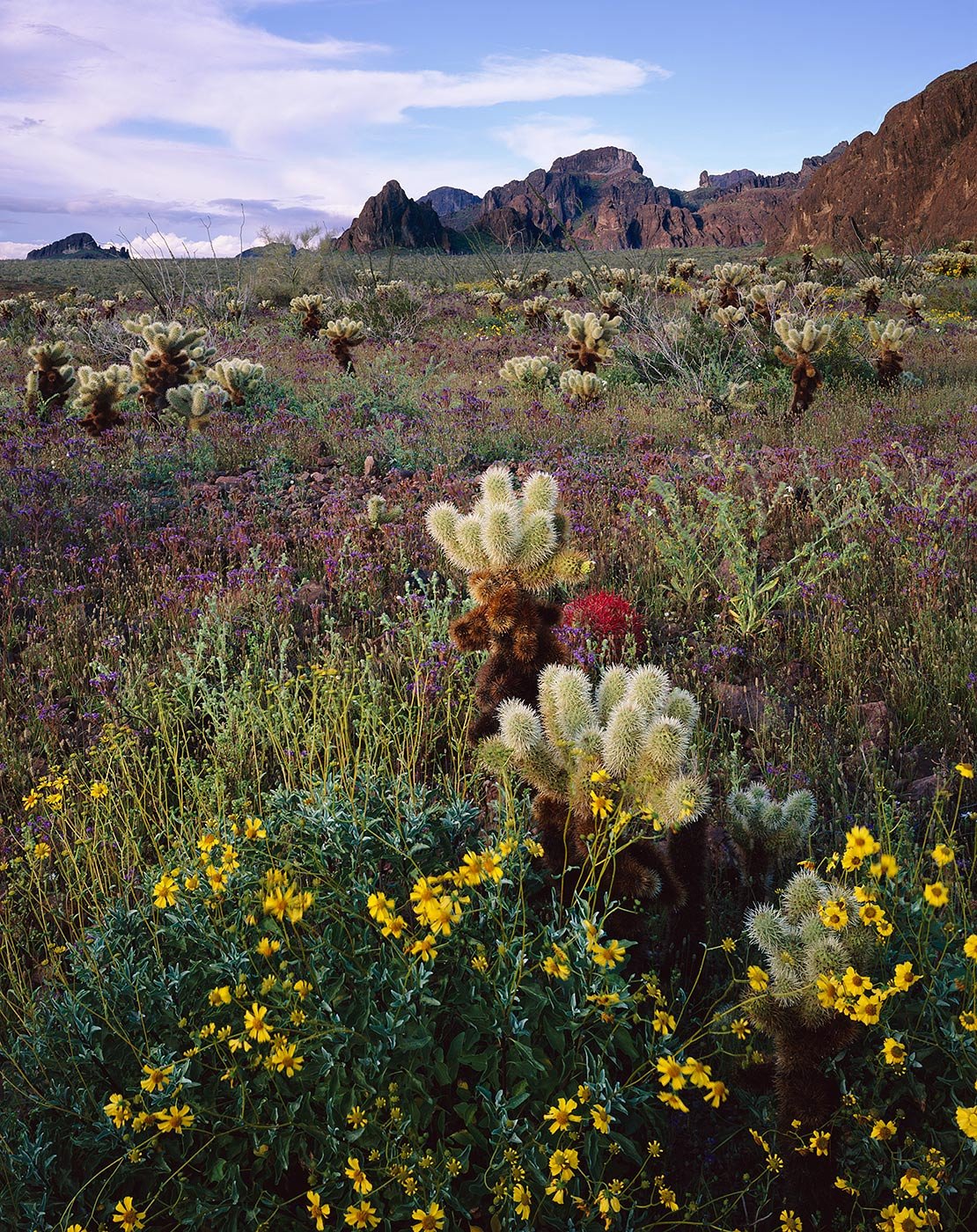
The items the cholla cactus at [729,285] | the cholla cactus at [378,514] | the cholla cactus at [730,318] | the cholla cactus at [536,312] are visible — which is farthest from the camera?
the cholla cactus at [536,312]

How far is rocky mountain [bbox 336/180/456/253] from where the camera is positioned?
293 ft

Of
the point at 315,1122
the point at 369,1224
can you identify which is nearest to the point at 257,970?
the point at 315,1122

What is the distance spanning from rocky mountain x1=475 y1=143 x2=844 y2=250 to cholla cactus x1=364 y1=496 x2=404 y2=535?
A: 89318 millimetres

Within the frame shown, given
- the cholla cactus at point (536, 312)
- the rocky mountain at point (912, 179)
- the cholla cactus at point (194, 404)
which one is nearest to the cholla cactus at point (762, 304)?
the cholla cactus at point (536, 312)

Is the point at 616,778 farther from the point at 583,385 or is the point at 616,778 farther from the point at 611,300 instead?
the point at 611,300

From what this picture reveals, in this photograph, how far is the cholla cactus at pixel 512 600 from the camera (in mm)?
3262

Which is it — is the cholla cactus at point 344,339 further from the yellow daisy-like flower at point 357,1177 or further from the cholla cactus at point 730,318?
the yellow daisy-like flower at point 357,1177

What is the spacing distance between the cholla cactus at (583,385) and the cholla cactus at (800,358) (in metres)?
2.35

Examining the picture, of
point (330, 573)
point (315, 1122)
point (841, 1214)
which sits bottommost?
point (841, 1214)

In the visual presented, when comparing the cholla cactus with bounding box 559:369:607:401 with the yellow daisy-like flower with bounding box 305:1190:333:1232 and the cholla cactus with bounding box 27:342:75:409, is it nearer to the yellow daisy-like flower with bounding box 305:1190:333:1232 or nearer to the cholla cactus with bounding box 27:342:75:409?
the cholla cactus with bounding box 27:342:75:409

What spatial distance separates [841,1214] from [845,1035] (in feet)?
1.32

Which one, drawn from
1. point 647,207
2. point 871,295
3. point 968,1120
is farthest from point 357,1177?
point 647,207

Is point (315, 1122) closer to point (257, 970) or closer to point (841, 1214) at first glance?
point (257, 970)

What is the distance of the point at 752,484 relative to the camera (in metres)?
7.35
